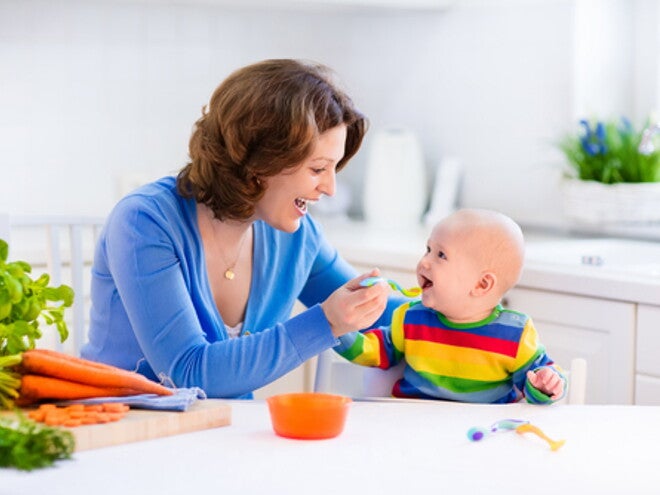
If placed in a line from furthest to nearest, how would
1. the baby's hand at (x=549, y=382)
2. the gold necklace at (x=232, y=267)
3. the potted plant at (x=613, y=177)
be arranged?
1. the potted plant at (x=613, y=177)
2. the gold necklace at (x=232, y=267)
3. the baby's hand at (x=549, y=382)

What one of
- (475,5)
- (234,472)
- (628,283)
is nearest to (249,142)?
(234,472)

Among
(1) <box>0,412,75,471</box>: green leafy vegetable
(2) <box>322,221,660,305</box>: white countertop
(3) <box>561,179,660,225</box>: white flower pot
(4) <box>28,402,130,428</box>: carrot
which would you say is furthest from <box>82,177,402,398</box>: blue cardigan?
(3) <box>561,179,660,225</box>: white flower pot

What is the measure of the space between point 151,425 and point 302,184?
65 cm

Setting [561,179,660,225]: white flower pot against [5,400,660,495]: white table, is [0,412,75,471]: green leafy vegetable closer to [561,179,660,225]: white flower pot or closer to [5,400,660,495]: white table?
[5,400,660,495]: white table

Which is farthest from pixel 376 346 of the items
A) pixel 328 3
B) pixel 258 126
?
pixel 328 3

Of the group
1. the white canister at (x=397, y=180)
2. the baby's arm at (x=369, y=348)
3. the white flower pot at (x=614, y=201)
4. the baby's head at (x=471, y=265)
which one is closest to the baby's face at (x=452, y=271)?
the baby's head at (x=471, y=265)

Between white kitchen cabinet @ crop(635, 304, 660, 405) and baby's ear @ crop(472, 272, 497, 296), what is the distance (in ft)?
2.43

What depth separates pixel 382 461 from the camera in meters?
1.50

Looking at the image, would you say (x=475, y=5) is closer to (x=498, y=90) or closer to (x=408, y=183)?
(x=498, y=90)

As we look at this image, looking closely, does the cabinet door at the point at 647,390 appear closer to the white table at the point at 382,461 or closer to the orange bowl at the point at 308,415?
the white table at the point at 382,461

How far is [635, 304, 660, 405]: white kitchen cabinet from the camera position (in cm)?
264

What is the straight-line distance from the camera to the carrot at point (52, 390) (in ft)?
5.27

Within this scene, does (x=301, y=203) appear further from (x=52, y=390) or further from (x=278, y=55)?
(x=278, y=55)

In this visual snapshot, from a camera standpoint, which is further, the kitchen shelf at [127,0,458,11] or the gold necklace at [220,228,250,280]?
the kitchen shelf at [127,0,458,11]
